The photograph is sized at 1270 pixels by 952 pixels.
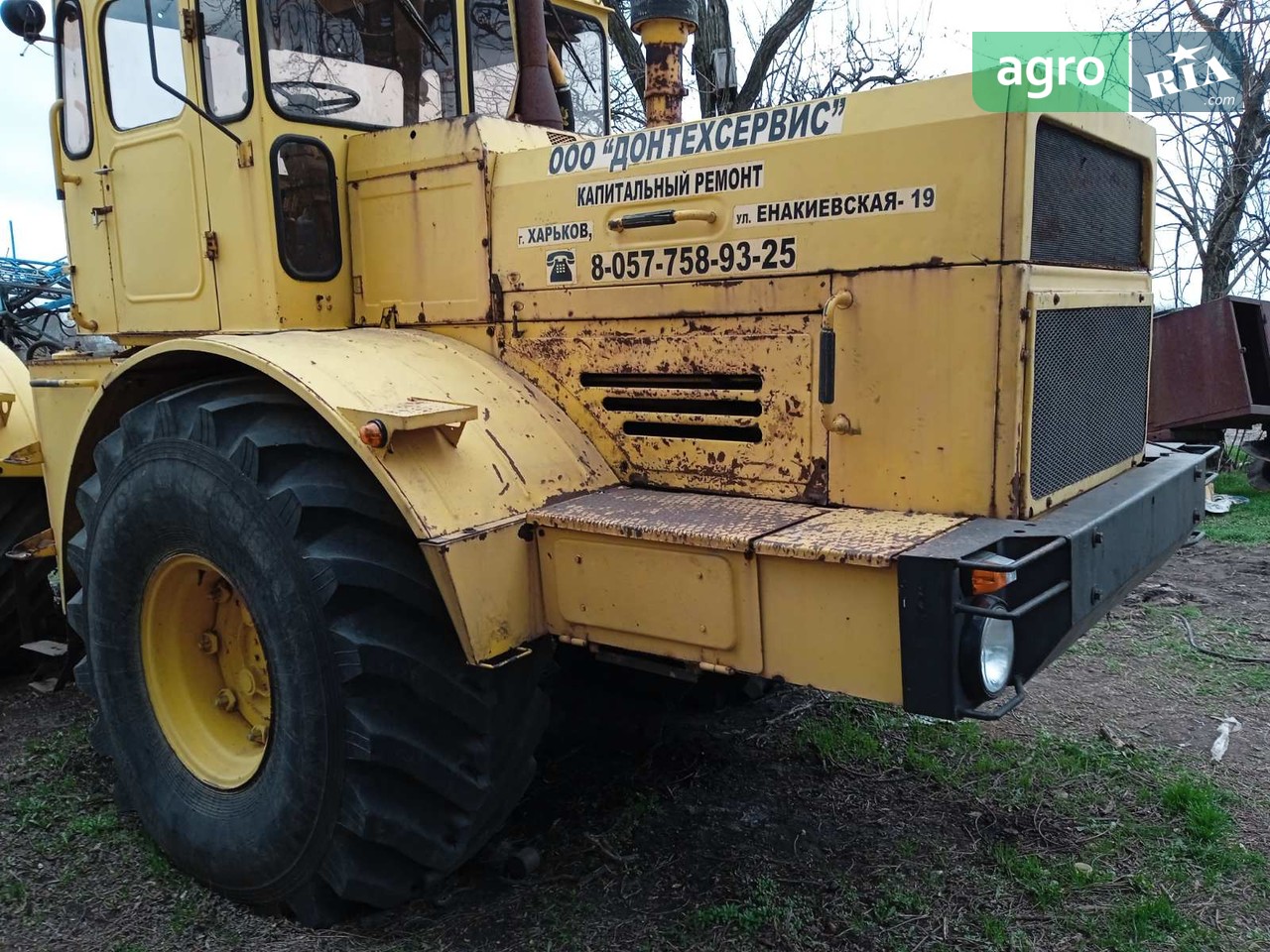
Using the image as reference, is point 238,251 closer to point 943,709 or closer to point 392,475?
point 392,475

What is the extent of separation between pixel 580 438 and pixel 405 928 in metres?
1.46

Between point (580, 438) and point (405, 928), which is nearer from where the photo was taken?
point (405, 928)

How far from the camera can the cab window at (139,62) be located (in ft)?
11.5

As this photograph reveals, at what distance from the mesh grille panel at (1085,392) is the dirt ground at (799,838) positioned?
1.21 metres

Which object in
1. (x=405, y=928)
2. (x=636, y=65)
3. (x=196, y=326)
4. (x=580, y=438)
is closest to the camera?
(x=405, y=928)

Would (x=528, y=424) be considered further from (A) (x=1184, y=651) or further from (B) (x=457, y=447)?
(A) (x=1184, y=651)

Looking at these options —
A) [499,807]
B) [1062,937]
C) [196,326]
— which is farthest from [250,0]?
[1062,937]

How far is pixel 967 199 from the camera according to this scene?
2.50 metres

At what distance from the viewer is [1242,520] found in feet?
25.5

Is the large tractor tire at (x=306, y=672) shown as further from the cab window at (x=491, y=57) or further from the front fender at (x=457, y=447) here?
the cab window at (x=491, y=57)

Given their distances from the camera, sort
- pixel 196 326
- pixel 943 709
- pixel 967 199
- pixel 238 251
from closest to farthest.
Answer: pixel 943 709 → pixel 967 199 → pixel 238 251 → pixel 196 326

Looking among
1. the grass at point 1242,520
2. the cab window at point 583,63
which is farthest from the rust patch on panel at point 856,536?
the grass at point 1242,520

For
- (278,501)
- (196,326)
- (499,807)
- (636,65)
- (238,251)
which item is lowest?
(499,807)

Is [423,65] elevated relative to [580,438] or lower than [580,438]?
elevated
